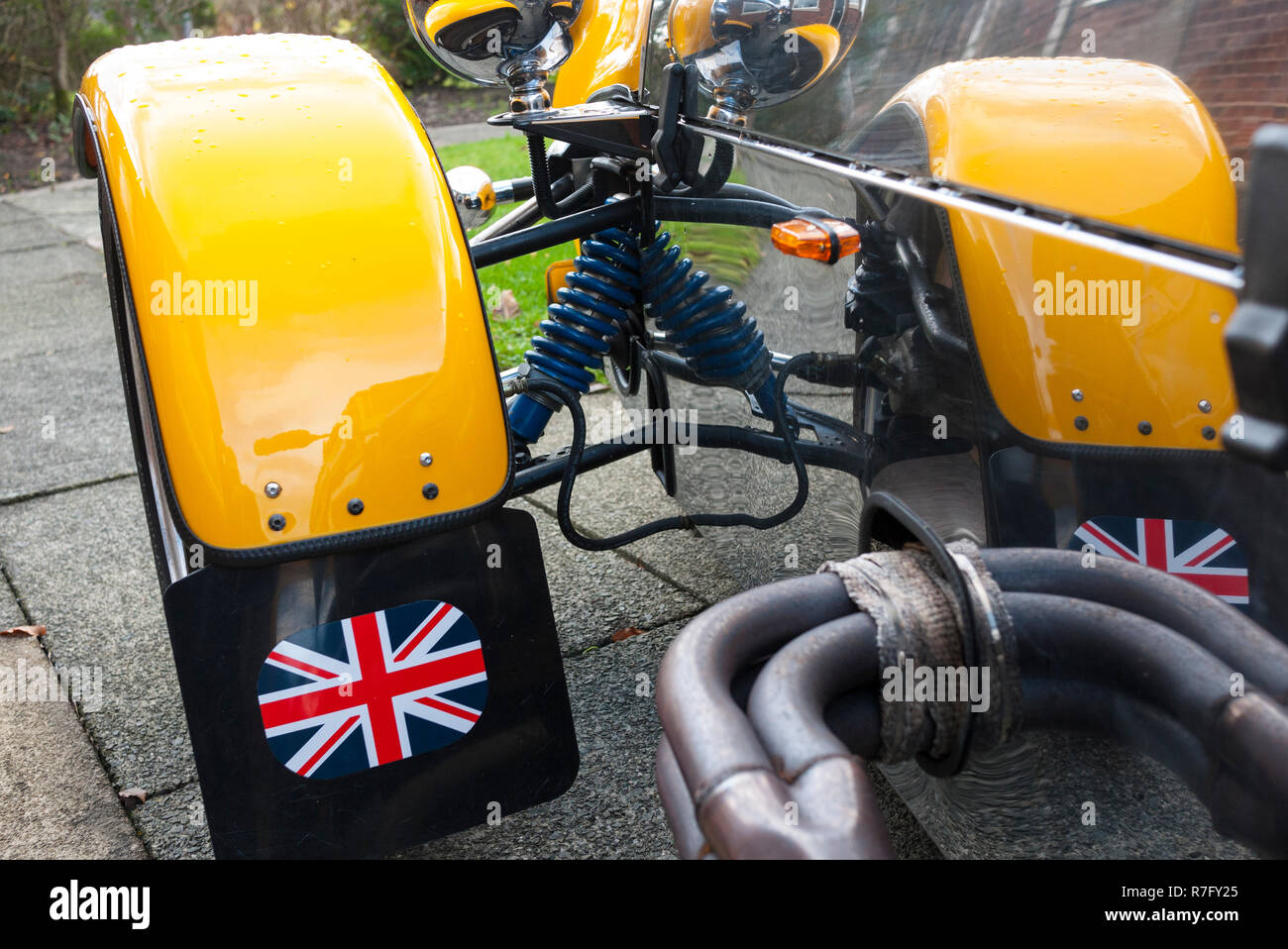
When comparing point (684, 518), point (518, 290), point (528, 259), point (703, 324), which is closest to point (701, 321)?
point (703, 324)

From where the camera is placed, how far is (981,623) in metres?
0.99

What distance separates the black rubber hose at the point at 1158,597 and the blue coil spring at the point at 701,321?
0.76 m

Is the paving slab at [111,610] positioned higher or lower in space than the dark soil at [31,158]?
higher

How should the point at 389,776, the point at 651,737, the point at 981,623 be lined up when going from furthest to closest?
the point at 651,737 < the point at 389,776 < the point at 981,623

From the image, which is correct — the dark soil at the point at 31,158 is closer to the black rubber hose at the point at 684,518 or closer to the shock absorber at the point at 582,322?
the shock absorber at the point at 582,322

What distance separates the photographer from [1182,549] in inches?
38.5

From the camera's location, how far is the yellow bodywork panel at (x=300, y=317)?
145 centimetres

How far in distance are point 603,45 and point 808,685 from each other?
6.51 feet

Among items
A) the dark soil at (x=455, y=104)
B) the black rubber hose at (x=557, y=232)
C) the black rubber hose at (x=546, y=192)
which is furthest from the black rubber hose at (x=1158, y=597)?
the dark soil at (x=455, y=104)

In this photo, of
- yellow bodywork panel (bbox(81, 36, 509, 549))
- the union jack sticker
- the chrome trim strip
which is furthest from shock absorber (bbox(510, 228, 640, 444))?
the chrome trim strip
